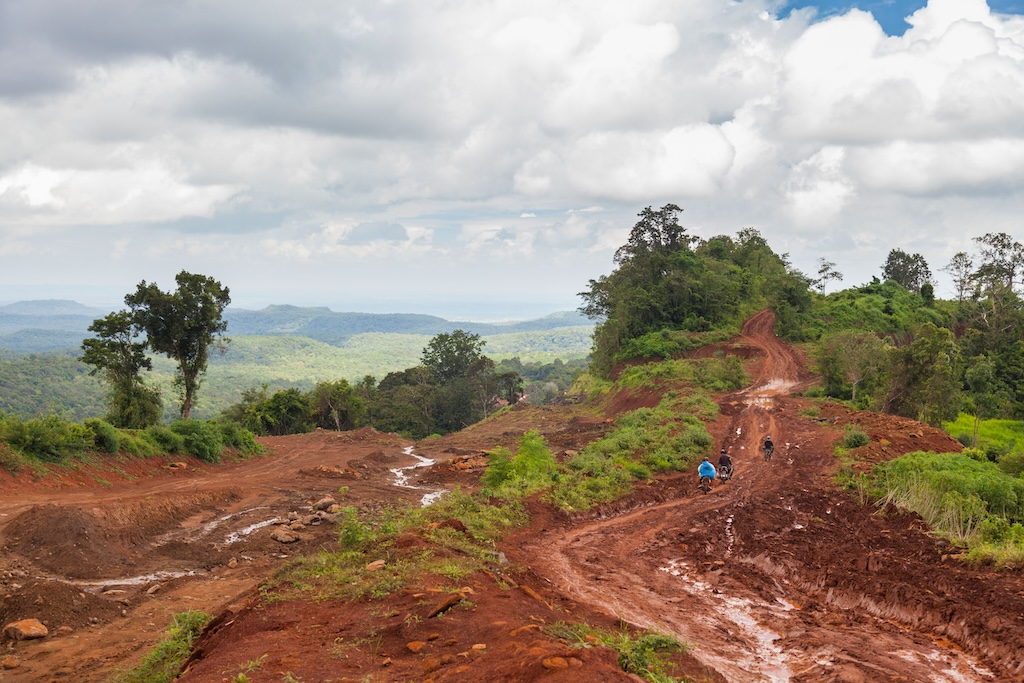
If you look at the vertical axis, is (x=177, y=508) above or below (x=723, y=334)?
below

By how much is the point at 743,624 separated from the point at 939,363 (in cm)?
2551

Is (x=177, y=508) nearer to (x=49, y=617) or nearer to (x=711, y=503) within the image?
(x=49, y=617)

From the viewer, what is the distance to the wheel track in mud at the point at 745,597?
8.13m

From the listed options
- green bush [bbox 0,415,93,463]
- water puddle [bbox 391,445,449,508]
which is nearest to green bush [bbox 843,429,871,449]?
water puddle [bbox 391,445,449,508]

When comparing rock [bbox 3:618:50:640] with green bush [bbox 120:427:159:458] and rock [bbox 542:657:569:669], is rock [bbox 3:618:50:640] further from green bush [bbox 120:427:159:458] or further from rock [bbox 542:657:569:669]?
green bush [bbox 120:427:159:458]

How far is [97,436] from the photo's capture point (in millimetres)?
22422

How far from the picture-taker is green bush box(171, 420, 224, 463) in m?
26.9

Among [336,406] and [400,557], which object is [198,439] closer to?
[400,557]

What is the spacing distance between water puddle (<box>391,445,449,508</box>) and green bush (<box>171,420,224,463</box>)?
26.2 ft

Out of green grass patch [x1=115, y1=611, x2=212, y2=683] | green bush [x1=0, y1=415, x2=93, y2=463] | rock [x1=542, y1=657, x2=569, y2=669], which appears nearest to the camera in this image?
rock [x1=542, y1=657, x2=569, y2=669]

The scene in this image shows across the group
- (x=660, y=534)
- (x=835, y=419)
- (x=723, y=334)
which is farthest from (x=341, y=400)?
(x=660, y=534)

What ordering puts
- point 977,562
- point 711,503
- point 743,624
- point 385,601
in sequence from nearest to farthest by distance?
point 385,601 → point 743,624 → point 977,562 → point 711,503

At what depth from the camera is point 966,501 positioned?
504 inches

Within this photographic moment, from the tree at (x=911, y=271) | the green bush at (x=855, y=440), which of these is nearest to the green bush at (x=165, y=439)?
the green bush at (x=855, y=440)
